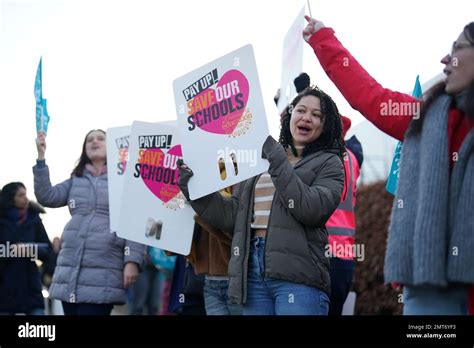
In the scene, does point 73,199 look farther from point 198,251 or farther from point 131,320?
point 131,320

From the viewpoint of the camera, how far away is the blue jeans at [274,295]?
143 inches

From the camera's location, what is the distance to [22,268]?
17.2 ft

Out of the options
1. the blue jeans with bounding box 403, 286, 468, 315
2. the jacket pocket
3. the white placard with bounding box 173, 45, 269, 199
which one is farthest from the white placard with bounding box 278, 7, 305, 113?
the blue jeans with bounding box 403, 286, 468, 315

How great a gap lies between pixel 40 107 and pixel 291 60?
1.11 metres

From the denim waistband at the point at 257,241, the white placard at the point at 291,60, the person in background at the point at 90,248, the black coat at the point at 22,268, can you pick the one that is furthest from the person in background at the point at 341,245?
the black coat at the point at 22,268

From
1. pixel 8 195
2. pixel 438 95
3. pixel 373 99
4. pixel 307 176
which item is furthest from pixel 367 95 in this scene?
pixel 8 195

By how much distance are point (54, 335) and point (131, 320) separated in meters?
0.30

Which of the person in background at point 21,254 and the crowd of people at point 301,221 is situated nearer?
the crowd of people at point 301,221

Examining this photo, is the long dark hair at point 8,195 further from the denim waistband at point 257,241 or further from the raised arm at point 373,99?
the raised arm at point 373,99

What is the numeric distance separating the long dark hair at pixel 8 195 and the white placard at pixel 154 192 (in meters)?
0.54

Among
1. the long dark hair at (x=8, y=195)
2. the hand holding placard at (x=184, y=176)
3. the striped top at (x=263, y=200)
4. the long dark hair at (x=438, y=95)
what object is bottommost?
the striped top at (x=263, y=200)

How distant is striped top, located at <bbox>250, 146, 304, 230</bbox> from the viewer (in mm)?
3787

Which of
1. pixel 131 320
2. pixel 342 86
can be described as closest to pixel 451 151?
pixel 342 86

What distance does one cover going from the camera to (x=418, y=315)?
3.38 metres
